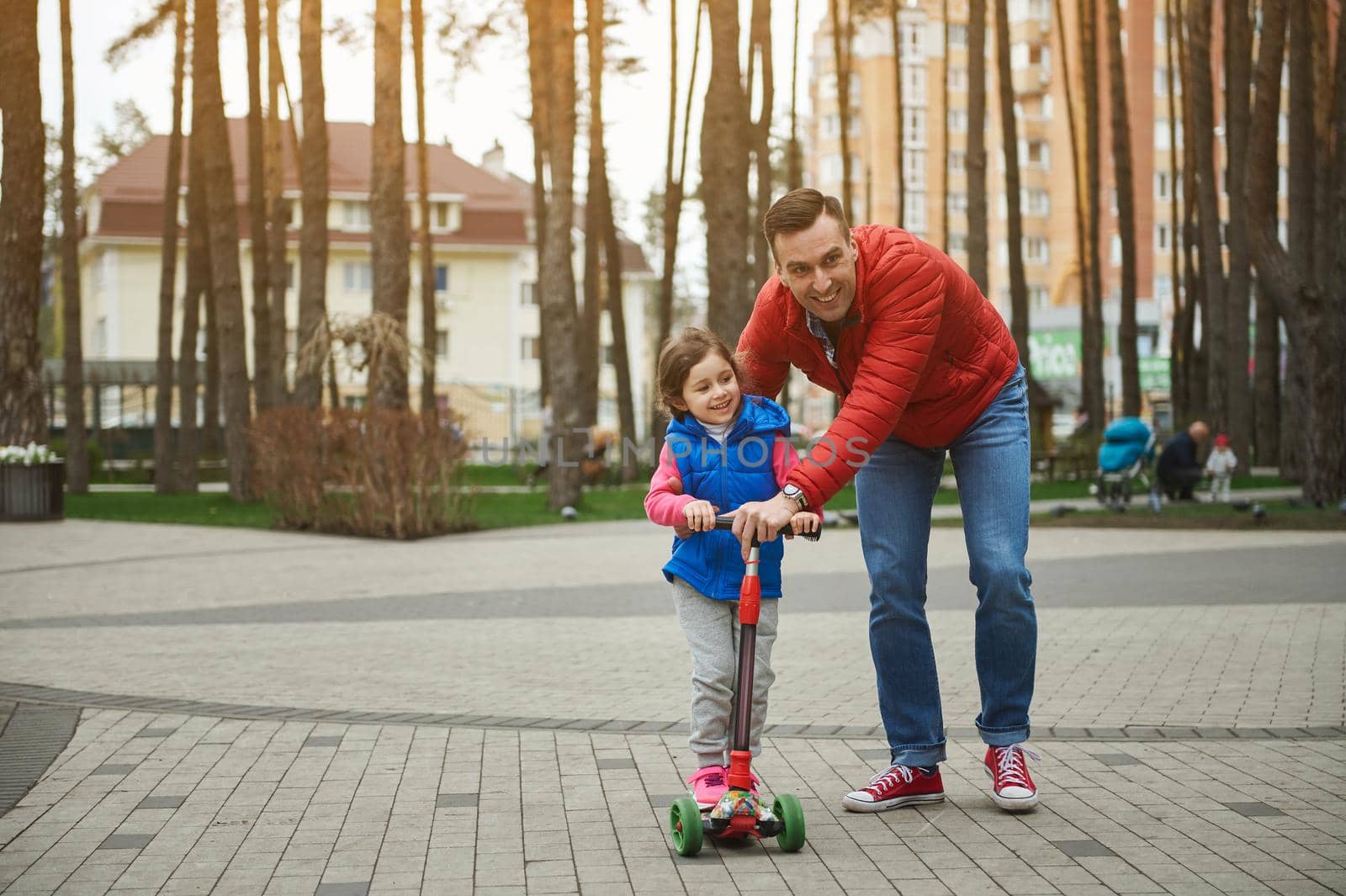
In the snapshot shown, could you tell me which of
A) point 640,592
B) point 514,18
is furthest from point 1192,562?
point 514,18

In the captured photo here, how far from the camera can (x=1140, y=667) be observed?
7.93m

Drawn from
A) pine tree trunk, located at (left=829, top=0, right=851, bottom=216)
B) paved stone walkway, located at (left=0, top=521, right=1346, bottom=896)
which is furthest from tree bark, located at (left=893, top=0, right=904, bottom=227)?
paved stone walkway, located at (left=0, top=521, right=1346, bottom=896)

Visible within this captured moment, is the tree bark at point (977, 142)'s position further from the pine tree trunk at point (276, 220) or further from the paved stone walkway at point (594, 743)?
the paved stone walkway at point (594, 743)

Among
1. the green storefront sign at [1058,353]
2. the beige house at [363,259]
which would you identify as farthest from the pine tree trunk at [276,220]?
the green storefront sign at [1058,353]

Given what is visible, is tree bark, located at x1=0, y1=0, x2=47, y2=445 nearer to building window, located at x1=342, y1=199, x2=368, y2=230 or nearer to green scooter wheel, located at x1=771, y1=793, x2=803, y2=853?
green scooter wheel, located at x1=771, y1=793, x2=803, y2=853

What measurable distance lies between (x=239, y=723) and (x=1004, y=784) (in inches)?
130

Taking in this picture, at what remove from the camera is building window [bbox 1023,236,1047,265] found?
82.3m

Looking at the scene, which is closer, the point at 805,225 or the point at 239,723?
the point at 805,225

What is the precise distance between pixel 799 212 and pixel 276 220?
994 inches

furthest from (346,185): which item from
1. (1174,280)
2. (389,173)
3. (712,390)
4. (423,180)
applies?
(712,390)

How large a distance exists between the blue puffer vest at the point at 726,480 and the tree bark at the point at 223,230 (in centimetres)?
1894

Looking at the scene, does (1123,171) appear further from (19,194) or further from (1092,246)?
(19,194)

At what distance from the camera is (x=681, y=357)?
4633 millimetres

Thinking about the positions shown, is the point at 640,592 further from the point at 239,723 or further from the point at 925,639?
the point at 925,639
